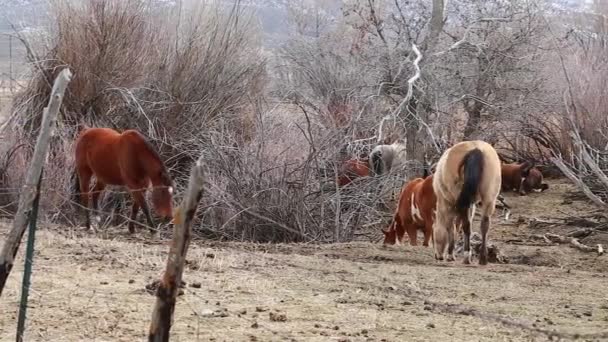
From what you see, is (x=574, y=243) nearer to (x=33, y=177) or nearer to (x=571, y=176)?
(x=571, y=176)

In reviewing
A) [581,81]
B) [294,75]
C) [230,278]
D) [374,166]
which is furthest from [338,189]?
[294,75]

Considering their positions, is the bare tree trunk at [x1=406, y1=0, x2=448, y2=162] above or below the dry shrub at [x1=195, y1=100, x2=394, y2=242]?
above

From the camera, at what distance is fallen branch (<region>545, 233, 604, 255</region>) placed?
12363 millimetres

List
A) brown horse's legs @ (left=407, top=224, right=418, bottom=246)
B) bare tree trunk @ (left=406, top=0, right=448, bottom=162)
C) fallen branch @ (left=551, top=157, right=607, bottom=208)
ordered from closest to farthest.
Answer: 1. fallen branch @ (left=551, top=157, right=607, bottom=208)
2. brown horse's legs @ (left=407, top=224, right=418, bottom=246)
3. bare tree trunk @ (left=406, top=0, right=448, bottom=162)

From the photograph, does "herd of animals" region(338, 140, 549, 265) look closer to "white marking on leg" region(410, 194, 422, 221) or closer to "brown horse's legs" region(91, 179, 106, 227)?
"white marking on leg" region(410, 194, 422, 221)

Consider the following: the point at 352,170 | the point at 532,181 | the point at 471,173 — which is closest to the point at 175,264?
the point at 471,173

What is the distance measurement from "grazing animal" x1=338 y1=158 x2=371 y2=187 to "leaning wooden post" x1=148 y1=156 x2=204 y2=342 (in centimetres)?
1113

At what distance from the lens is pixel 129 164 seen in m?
12.0

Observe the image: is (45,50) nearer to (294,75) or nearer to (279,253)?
(294,75)

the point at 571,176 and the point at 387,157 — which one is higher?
the point at 571,176

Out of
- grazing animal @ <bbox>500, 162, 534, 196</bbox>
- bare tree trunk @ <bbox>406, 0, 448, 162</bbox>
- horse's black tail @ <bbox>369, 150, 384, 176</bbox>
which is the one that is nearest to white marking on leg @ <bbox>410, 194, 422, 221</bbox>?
bare tree trunk @ <bbox>406, 0, 448, 162</bbox>

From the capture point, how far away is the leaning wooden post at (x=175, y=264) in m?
4.09

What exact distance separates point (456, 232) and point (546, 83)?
33.6ft

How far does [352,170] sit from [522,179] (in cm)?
524
